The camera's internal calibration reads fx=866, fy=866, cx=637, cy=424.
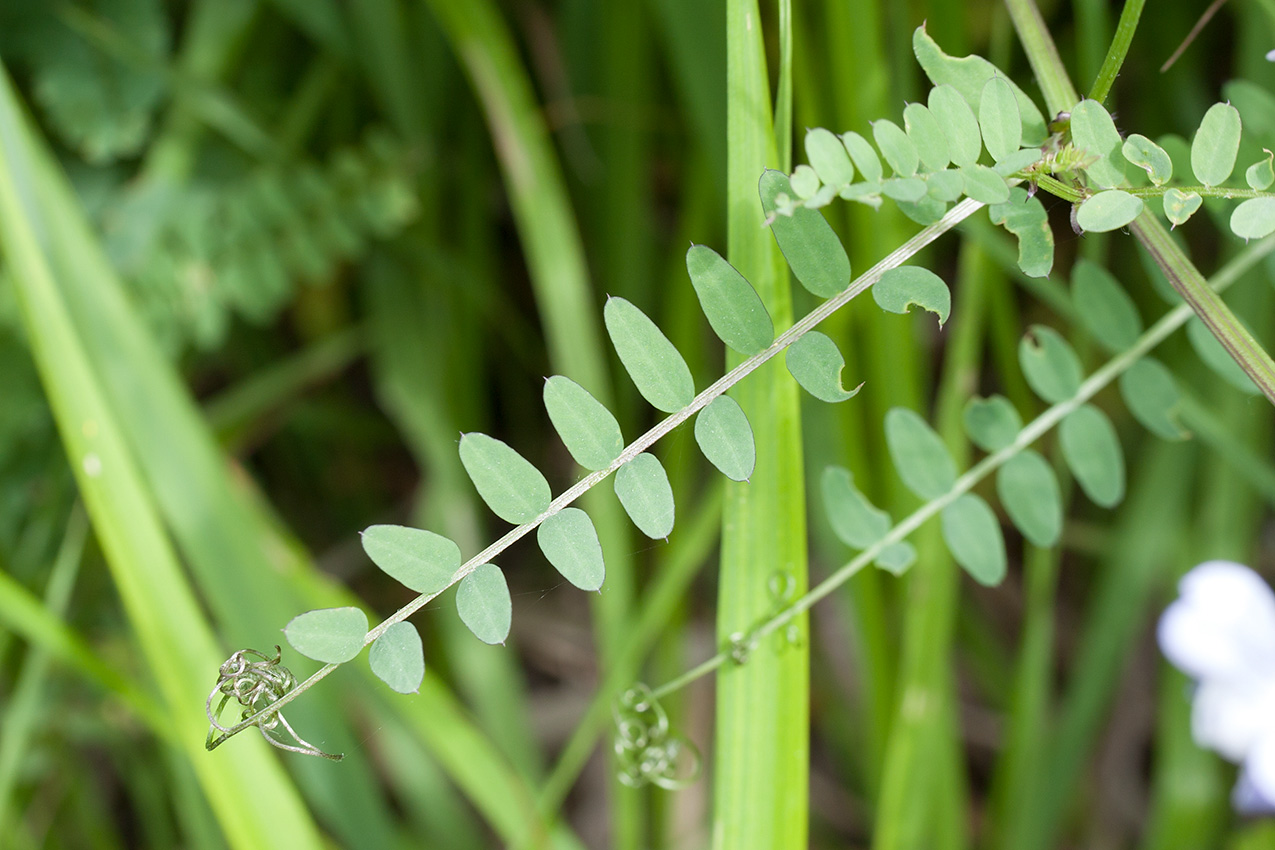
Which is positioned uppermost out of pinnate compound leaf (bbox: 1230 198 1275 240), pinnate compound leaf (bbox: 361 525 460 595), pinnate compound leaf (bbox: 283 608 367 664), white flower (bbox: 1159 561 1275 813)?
pinnate compound leaf (bbox: 361 525 460 595)

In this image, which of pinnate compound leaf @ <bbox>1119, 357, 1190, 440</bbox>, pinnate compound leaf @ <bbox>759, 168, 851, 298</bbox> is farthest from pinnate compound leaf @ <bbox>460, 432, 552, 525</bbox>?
pinnate compound leaf @ <bbox>1119, 357, 1190, 440</bbox>

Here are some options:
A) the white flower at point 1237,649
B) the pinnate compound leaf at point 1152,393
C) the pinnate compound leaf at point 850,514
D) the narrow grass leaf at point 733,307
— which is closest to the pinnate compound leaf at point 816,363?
the narrow grass leaf at point 733,307

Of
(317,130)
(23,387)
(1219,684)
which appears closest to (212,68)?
(317,130)

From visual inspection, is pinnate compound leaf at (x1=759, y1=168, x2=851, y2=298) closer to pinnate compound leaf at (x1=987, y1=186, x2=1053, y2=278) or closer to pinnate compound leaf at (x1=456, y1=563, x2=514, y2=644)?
pinnate compound leaf at (x1=987, y1=186, x2=1053, y2=278)

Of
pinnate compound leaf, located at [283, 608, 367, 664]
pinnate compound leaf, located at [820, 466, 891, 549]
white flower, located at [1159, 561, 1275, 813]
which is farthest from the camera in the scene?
white flower, located at [1159, 561, 1275, 813]

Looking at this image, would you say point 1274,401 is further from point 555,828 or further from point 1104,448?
point 555,828

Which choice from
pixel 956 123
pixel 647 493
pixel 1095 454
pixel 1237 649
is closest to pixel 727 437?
pixel 647 493
